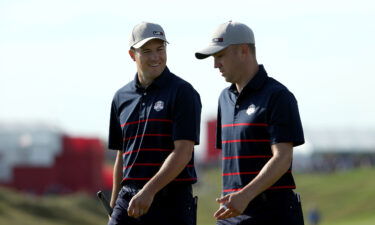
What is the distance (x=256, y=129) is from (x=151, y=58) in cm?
129

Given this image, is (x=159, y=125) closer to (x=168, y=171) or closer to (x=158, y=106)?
(x=158, y=106)

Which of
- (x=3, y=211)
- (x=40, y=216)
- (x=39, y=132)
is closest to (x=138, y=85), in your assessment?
(x=3, y=211)

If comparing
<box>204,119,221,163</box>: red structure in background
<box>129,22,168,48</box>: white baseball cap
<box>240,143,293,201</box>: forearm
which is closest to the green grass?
<box>204,119,221,163</box>: red structure in background

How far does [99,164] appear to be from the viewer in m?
75.3

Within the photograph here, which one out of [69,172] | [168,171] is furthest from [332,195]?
[168,171]

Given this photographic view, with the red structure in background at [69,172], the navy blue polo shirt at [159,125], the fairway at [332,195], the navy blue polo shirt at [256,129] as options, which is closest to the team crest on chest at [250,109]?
the navy blue polo shirt at [256,129]

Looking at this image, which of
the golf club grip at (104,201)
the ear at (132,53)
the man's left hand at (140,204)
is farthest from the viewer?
the ear at (132,53)

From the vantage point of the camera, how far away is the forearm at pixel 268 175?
7.20 metres

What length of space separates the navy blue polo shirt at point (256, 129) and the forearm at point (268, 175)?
0.18m

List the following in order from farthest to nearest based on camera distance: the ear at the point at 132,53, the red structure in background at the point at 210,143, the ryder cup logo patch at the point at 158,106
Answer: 1. the red structure in background at the point at 210,143
2. the ear at the point at 132,53
3. the ryder cup logo patch at the point at 158,106

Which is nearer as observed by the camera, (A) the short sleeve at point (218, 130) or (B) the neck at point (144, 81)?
(A) the short sleeve at point (218, 130)

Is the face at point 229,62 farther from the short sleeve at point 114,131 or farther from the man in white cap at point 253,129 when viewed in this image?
the short sleeve at point 114,131

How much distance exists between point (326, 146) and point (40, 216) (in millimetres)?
57068

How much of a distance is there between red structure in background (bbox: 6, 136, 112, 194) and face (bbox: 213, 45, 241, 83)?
66964mm
